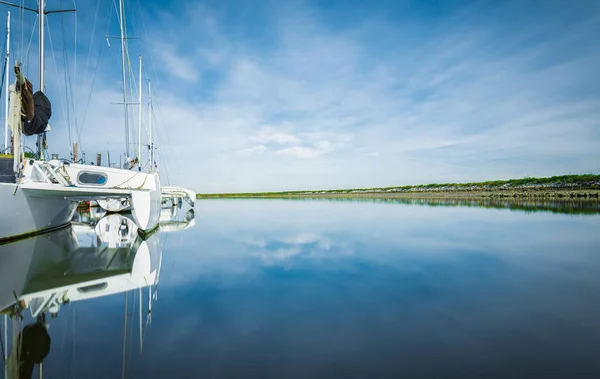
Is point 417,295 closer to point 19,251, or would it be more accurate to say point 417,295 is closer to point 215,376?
point 215,376

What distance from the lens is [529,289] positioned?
490 centimetres

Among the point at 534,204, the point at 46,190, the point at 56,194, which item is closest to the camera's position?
the point at 46,190

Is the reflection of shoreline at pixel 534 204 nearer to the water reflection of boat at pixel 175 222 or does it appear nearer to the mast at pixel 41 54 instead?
the water reflection of boat at pixel 175 222

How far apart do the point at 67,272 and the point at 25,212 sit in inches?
200

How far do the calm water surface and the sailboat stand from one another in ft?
14.4

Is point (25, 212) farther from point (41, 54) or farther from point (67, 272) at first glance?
point (41, 54)

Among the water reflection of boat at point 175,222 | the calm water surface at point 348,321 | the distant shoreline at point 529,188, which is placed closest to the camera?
the calm water surface at point 348,321

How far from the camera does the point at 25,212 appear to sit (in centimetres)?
941

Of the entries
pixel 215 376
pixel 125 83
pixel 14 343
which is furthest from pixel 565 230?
pixel 125 83

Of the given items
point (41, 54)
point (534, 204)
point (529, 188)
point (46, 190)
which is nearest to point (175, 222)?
point (46, 190)

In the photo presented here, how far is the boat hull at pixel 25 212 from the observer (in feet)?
27.3

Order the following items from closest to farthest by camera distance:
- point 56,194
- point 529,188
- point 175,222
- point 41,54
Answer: point 56,194 < point 41,54 < point 175,222 < point 529,188

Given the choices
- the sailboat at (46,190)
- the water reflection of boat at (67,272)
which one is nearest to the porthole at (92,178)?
the sailboat at (46,190)

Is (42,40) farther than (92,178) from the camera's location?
No
